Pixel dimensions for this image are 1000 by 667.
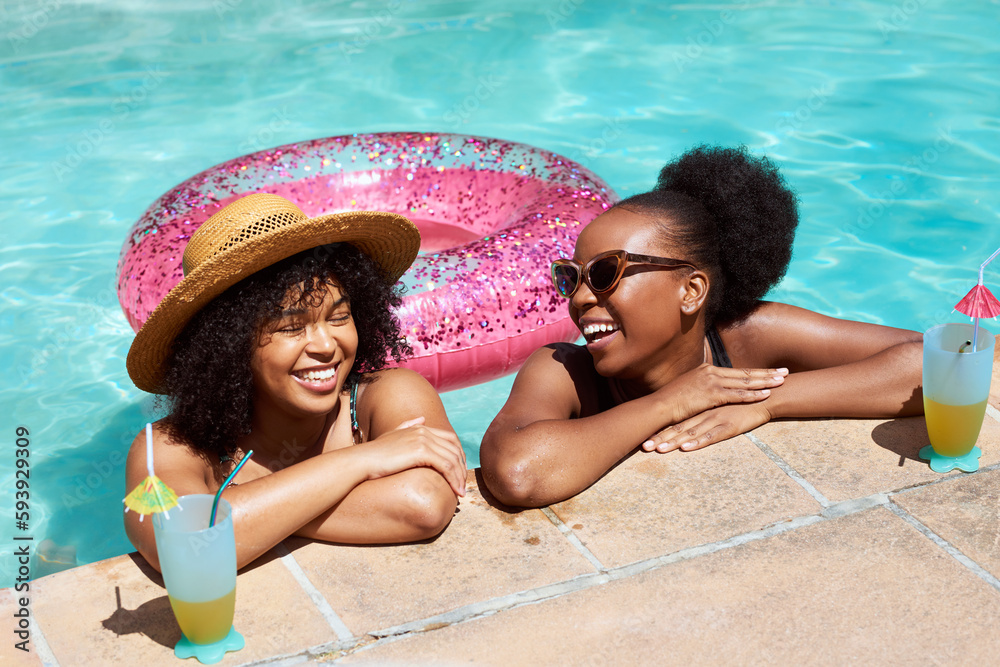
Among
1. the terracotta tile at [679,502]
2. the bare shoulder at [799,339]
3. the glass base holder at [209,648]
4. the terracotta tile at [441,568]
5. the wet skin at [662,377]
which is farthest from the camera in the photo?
the bare shoulder at [799,339]

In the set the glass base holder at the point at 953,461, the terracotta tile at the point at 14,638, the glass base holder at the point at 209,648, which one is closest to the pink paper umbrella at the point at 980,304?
the glass base holder at the point at 953,461

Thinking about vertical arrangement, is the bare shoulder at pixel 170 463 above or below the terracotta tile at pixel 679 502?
above

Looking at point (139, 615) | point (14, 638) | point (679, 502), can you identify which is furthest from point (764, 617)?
point (14, 638)

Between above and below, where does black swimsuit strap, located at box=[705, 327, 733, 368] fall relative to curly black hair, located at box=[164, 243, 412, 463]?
below

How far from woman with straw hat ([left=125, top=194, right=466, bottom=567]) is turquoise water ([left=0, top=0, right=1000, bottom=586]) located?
2046 mm

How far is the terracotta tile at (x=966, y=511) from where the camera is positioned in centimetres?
248

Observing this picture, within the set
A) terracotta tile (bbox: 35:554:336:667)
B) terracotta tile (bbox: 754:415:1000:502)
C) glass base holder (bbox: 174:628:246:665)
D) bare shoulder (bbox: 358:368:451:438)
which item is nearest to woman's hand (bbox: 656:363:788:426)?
terracotta tile (bbox: 754:415:1000:502)

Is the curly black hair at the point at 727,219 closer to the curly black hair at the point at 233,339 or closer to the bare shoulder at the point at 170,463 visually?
the curly black hair at the point at 233,339

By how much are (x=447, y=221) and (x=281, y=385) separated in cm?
285

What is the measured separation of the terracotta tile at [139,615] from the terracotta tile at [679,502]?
76cm

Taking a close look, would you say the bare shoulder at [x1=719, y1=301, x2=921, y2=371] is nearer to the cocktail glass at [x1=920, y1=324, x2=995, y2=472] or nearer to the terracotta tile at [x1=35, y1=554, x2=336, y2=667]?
the cocktail glass at [x1=920, y1=324, x2=995, y2=472]

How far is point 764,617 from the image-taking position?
7.45 ft

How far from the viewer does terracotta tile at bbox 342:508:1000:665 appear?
2.16 meters

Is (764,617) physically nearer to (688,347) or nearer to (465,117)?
(688,347)
